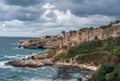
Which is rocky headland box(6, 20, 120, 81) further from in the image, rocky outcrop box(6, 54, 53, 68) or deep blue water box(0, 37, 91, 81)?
deep blue water box(0, 37, 91, 81)

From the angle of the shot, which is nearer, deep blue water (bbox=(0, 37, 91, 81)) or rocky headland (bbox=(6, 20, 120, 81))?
deep blue water (bbox=(0, 37, 91, 81))

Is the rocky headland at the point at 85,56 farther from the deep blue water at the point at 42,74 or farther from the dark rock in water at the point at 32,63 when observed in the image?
the deep blue water at the point at 42,74

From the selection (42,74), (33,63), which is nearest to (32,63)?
(33,63)

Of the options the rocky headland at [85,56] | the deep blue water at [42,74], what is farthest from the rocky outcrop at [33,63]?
the deep blue water at [42,74]

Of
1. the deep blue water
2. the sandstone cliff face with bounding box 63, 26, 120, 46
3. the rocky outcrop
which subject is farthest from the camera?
the sandstone cliff face with bounding box 63, 26, 120, 46

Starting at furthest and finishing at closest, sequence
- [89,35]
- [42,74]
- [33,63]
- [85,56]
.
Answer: [89,35], [85,56], [33,63], [42,74]

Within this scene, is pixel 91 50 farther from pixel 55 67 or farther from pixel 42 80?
pixel 42 80

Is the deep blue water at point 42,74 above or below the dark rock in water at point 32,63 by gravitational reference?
below

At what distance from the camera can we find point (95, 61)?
129 meters

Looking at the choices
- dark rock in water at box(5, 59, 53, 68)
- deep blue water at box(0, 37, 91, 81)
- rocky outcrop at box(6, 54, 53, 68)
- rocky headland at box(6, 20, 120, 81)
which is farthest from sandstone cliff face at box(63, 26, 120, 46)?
deep blue water at box(0, 37, 91, 81)

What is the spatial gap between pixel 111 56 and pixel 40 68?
27.6 meters

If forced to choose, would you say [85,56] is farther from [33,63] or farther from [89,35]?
[89,35]

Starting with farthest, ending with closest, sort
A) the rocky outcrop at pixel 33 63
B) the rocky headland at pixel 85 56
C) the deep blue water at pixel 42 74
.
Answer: the rocky outcrop at pixel 33 63 < the rocky headland at pixel 85 56 < the deep blue water at pixel 42 74

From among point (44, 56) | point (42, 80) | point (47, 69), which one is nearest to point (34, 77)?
point (42, 80)
